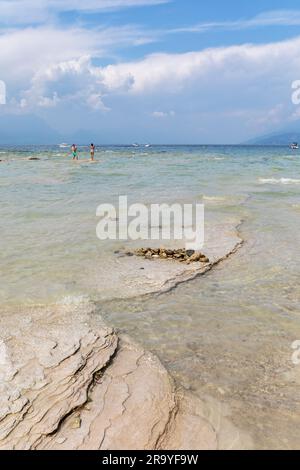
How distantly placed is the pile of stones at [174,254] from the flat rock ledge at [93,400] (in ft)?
12.5

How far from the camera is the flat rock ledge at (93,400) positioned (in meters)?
3.65

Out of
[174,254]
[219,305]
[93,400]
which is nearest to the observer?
[93,400]

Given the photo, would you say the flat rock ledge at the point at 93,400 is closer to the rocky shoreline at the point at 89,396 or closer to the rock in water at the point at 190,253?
the rocky shoreline at the point at 89,396

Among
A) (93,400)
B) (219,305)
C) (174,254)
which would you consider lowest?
(93,400)

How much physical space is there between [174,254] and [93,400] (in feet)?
18.3

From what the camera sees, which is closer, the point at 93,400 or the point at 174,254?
the point at 93,400

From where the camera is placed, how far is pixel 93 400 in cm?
416

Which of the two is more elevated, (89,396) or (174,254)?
(174,254)

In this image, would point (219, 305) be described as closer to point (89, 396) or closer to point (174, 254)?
point (174, 254)

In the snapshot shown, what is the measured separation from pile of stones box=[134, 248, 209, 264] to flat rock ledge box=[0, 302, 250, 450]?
382 cm

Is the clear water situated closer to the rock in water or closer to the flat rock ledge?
the flat rock ledge

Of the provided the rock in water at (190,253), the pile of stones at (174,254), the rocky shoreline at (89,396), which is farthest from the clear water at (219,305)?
the rock in water at (190,253)

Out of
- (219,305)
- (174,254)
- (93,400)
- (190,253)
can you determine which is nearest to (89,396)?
(93,400)

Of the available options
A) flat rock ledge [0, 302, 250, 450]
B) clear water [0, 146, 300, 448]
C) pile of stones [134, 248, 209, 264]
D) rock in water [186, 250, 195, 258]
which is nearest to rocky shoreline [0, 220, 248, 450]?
flat rock ledge [0, 302, 250, 450]
